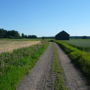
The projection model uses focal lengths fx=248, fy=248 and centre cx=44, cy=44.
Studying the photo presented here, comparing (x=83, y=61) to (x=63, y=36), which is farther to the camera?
(x=63, y=36)

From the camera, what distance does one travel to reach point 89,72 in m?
14.2

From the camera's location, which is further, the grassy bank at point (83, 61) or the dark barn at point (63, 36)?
the dark barn at point (63, 36)

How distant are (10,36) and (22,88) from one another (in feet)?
489

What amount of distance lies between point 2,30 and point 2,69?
141m

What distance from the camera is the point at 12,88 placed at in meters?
10.2

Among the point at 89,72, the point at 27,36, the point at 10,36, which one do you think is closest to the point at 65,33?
the point at 10,36

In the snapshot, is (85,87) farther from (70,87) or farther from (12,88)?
(12,88)

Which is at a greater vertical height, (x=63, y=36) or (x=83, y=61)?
(x=83, y=61)

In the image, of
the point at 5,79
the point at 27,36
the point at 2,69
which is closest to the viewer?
the point at 5,79

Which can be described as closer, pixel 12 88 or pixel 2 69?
pixel 12 88

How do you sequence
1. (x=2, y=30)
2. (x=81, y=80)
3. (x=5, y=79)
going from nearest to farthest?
(x=5, y=79), (x=81, y=80), (x=2, y=30)

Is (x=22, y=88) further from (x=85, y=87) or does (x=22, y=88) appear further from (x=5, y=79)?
(x=85, y=87)

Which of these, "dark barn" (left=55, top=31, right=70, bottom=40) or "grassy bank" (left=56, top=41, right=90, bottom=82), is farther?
"dark barn" (left=55, top=31, right=70, bottom=40)

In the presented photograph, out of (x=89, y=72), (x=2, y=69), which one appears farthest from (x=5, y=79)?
(x=89, y=72)
